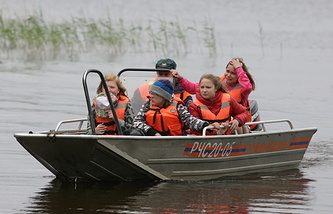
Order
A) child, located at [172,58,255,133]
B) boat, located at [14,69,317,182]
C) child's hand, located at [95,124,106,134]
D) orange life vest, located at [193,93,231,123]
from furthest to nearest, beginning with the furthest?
child, located at [172,58,255,133], orange life vest, located at [193,93,231,123], child's hand, located at [95,124,106,134], boat, located at [14,69,317,182]

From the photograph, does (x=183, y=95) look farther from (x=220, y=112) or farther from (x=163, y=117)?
(x=163, y=117)

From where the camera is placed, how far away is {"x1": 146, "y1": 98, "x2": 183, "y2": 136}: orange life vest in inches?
503

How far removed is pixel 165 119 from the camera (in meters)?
12.8

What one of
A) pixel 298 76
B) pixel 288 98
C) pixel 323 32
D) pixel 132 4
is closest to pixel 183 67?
pixel 298 76

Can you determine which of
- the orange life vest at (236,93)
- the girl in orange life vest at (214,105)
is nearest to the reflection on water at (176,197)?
the girl in orange life vest at (214,105)

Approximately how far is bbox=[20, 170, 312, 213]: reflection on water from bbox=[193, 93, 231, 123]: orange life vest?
2.42 feet

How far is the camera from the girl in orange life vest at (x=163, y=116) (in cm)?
1273

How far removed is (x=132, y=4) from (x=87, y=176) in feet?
108

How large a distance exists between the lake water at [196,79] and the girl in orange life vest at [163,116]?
63 cm

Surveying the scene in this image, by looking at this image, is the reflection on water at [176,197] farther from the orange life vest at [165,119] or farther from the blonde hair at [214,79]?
the blonde hair at [214,79]

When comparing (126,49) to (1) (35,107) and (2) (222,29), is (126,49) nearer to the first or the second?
(2) (222,29)

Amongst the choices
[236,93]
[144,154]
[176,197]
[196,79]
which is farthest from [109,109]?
[196,79]

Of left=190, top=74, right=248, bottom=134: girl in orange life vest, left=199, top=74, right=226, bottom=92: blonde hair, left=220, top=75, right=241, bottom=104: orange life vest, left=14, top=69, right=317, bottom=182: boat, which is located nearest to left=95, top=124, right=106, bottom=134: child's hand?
left=14, top=69, right=317, bottom=182: boat

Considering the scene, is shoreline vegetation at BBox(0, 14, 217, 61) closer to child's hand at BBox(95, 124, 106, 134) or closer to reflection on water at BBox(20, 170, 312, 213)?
reflection on water at BBox(20, 170, 312, 213)
